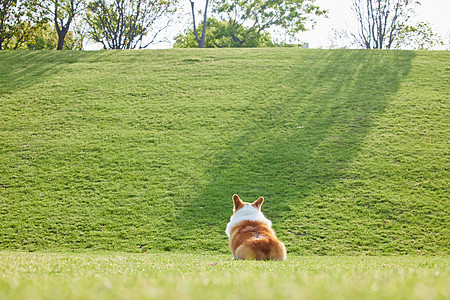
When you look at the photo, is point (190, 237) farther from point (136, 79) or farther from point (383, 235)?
point (136, 79)

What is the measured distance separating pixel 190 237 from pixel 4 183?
7.64 meters

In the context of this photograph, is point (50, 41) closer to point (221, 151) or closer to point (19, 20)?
point (19, 20)

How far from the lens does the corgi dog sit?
16.3 ft

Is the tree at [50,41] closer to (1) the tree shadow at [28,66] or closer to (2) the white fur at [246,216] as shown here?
(1) the tree shadow at [28,66]

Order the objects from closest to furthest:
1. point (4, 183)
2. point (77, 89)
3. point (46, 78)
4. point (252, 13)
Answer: point (4, 183) → point (77, 89) → point (46, 78) → point (252, 13)

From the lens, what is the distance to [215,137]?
15086 millimetres

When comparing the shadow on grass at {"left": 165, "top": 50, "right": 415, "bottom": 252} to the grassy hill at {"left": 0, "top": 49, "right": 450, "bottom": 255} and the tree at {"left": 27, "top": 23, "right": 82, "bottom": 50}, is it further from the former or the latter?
the tree at {"left": 27, "top": 23, "right": 82, "bottom": 50}

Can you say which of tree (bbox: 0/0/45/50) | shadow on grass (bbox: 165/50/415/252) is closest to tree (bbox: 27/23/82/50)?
tree (bbox: 0/0/45/50)

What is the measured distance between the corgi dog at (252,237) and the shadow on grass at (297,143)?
12.3 ft

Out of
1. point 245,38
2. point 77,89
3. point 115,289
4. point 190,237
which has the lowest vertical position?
point 190,237

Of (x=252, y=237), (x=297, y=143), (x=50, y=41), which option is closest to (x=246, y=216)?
(x=252, y=237)

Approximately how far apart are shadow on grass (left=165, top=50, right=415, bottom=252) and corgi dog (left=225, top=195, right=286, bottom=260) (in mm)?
3737

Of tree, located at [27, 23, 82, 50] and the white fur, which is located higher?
tree, located at [27, 23, 82, 50]

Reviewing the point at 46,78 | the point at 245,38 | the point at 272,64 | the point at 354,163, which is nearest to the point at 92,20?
the point at 245,38
